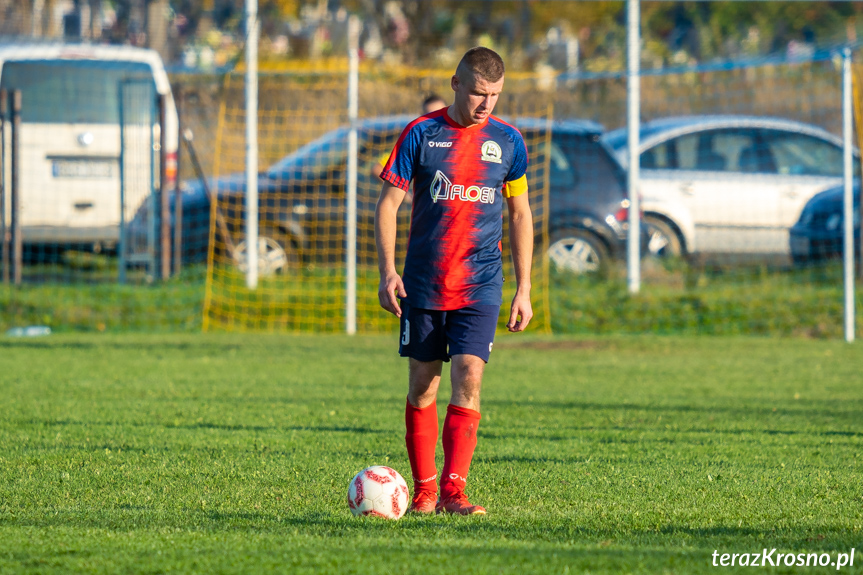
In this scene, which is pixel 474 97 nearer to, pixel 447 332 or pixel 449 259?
pixel 449 259

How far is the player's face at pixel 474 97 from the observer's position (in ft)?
13.5

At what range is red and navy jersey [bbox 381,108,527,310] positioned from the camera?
167 inches

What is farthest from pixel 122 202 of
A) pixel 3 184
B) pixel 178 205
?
pixel 3 184

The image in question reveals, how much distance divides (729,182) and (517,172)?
30.0ft

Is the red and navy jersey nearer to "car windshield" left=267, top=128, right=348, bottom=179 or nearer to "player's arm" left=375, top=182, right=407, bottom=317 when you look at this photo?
"player's arm" left=375, top=182, right=407, bottom=317

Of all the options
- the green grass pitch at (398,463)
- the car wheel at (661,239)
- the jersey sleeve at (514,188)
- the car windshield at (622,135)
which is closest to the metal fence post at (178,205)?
the green grass pitch at (398,463)

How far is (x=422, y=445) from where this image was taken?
4340 mm

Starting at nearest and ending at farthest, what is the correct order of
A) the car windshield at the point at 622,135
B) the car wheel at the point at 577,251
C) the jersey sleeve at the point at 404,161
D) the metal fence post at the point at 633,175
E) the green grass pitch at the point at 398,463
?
1. the green grass pitch at the point at 398,463
2. the jersey sleeve at the point at 404,161
3. the metal fence post at the point at 633,175
4. the car wheel at the point at 577,251
5. the car windshield at the point at 622,135

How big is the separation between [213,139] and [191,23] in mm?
7869

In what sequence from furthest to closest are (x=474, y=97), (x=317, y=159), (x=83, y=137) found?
(x=83, y=137) < (x=317, y=159) < (x=474, y=97)

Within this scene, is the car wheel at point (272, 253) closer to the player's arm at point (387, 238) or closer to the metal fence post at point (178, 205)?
the metal fence post at point (178, 205)

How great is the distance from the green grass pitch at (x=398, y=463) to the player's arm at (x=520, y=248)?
0.72 m

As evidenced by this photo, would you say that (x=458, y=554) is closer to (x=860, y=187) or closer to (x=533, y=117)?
(x=533, y=117)

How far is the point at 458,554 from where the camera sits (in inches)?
133
